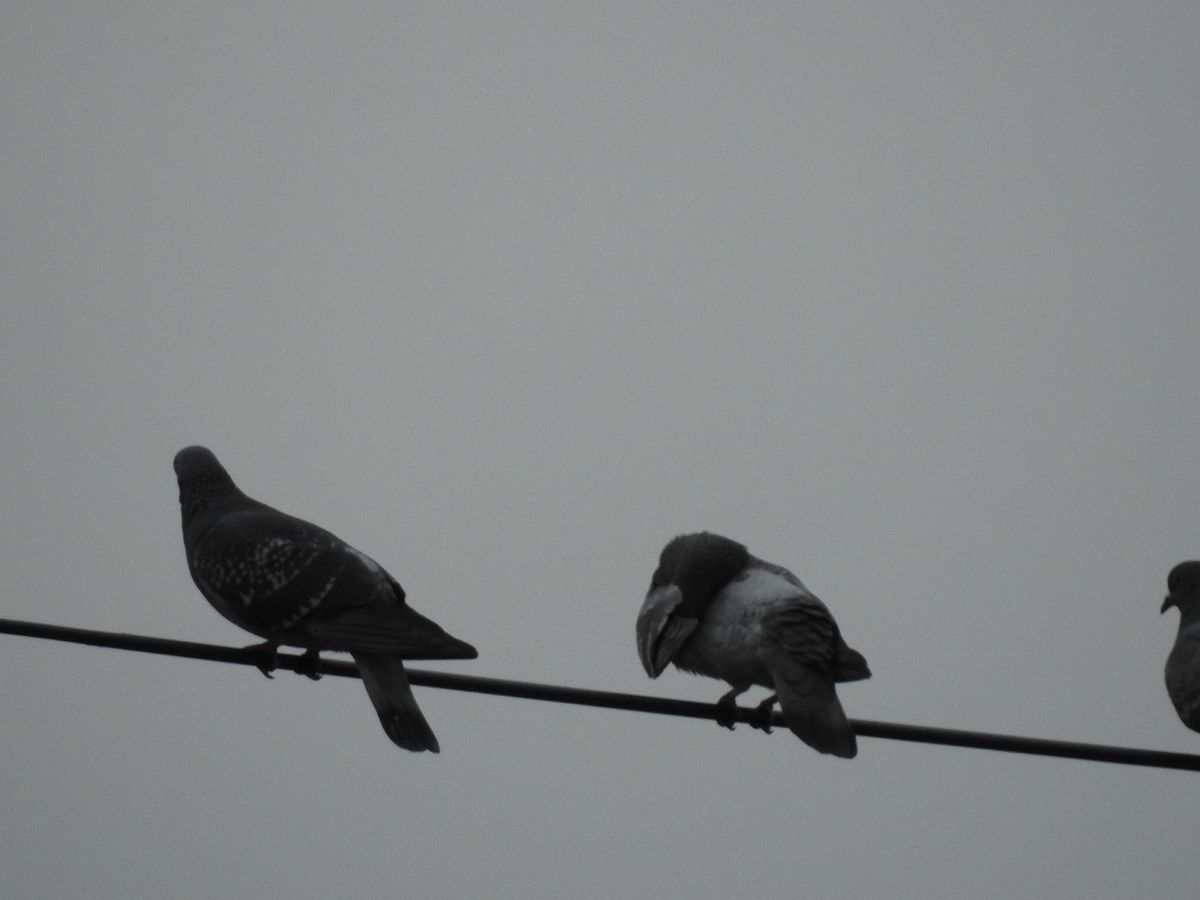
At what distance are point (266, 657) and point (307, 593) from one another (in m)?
0.37

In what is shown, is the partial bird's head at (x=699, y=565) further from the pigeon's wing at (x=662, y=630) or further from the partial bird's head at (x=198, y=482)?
the partial bird's head at (x=198, y=482)

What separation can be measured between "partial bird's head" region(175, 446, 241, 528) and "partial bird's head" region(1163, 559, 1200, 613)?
5.05m

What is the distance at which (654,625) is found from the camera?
Answer: 296 inches

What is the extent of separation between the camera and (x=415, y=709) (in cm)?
651

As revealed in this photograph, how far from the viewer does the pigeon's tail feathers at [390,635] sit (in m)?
6.30

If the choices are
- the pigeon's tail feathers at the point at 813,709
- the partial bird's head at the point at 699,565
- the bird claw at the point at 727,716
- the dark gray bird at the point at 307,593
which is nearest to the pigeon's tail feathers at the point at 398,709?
the dark gray bird at the point at 307,593

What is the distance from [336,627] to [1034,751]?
302 centimetres

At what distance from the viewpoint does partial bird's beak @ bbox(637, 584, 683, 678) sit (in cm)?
735

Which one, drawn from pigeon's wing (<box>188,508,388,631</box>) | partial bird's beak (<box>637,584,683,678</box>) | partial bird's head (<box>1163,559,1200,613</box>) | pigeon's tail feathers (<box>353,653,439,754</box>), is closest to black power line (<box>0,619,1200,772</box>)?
pigeon's tail feathers (<box>353,653,439,754</box>)

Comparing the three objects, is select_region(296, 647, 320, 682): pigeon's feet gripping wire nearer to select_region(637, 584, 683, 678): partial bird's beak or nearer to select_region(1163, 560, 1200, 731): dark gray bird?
select_region(637, 584, 683, 678): partial bird's beak

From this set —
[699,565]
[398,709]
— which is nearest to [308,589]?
[398,709]

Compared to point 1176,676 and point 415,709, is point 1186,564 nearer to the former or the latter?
point 1176,676

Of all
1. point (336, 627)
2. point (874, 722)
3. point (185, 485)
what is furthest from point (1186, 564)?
point (185, 485)

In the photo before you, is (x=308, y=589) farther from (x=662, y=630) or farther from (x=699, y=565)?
(x=699, y=565)
